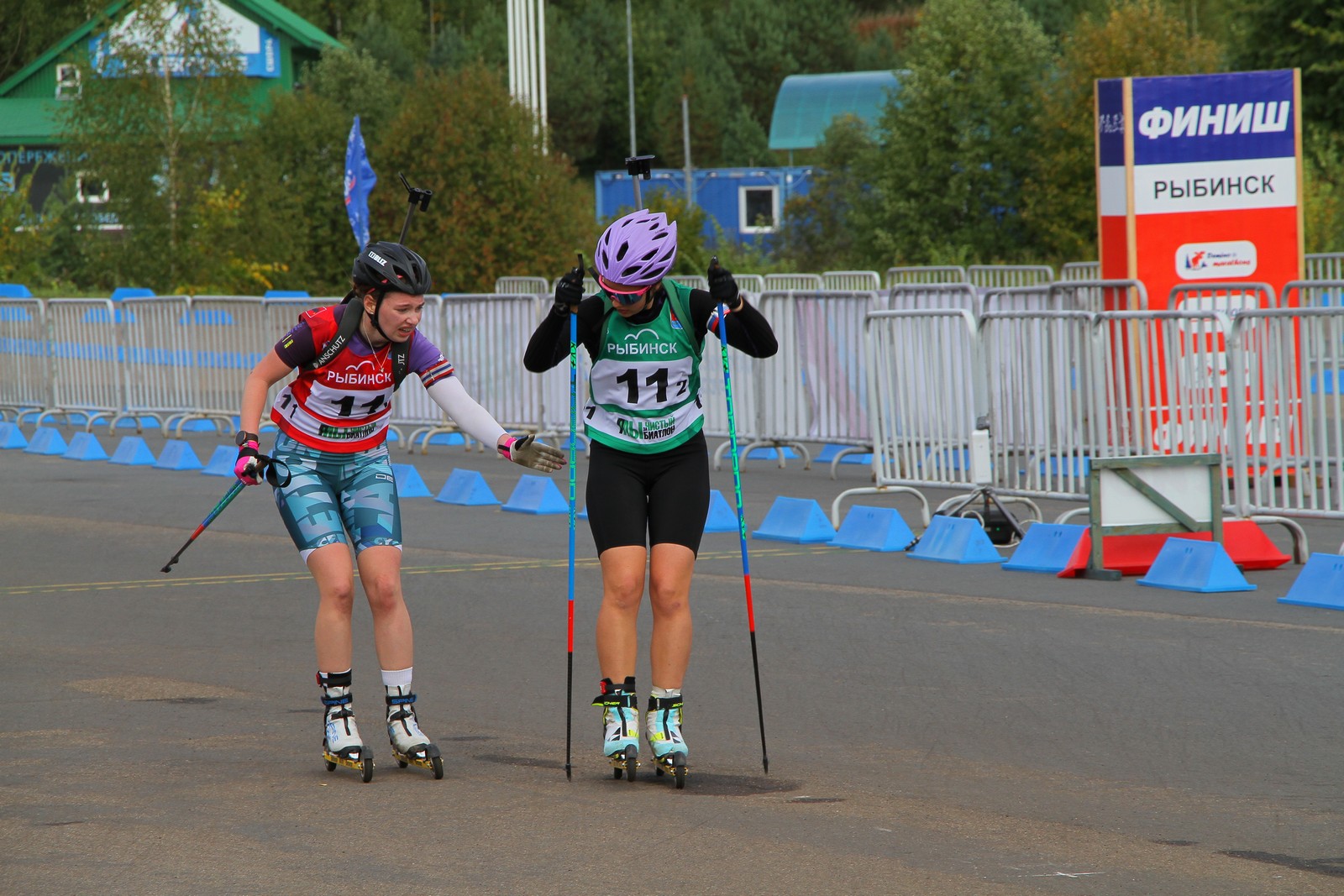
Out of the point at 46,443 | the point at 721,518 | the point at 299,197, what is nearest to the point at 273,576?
→ the point at 721,518

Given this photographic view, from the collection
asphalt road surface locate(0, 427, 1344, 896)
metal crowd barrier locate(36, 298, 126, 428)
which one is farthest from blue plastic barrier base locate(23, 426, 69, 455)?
asphalt road surface locate(0, 427, 1344, 896)

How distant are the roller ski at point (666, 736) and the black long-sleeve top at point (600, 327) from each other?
1251 mm

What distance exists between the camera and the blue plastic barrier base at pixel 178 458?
62.3 ft

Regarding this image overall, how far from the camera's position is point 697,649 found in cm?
919

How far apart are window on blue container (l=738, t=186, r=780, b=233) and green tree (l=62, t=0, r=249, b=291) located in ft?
97.1

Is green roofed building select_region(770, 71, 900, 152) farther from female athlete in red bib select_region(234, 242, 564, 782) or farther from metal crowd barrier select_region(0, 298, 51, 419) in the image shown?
female athlete in red bib select_region(234, 242, 564, 782)

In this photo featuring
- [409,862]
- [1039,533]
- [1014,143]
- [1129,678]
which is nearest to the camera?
[409,862]

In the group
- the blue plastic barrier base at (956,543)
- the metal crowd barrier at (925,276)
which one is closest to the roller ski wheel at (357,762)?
the blue plastic barrier base at (956,543)

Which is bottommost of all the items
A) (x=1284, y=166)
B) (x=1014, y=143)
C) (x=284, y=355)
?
(x=284, y=355)

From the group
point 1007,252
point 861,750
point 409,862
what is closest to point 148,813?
point 409,862

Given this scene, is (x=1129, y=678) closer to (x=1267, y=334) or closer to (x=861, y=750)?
(x=861, y=750)

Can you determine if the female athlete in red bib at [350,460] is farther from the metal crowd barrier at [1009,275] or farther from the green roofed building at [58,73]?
the green roofed building at [58,73]

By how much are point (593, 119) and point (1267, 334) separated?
240ft

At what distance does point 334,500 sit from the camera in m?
6.75
